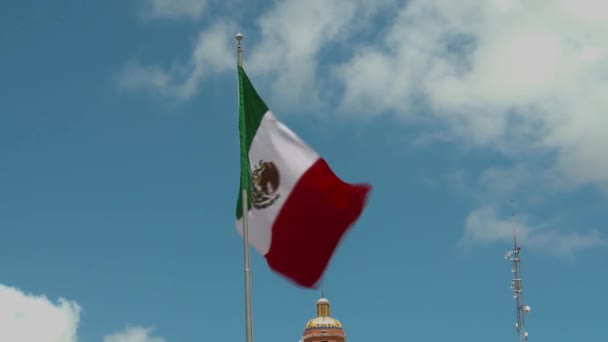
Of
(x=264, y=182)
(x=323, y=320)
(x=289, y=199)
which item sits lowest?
(x=289, y=199)

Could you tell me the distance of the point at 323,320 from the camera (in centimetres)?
8400

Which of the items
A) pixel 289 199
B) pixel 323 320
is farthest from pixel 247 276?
pixel 323 320

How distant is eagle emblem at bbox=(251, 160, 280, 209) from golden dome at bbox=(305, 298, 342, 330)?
198 feet

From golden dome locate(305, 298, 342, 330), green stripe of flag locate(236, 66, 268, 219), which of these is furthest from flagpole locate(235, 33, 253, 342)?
golden dome locate(305, 298, 342, 330)

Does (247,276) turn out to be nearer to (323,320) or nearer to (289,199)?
(289,199)

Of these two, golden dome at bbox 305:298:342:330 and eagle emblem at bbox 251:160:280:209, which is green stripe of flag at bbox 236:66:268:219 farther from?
golden dome at bbox 305:298:342:330

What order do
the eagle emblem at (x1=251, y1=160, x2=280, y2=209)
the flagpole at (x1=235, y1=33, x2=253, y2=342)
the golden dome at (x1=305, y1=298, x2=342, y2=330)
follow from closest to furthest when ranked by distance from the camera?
the flagpole at (x1=235, y1=33, x2=253, y2=342), the eagle emblem at (x1=251, y1=160, x2=280, y2=209), the golden dome at (x1=305, y1=298, x2=342, y2=330)

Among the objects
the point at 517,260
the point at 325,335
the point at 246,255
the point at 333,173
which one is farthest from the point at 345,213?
the point at 325,335

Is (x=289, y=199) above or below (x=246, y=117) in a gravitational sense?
below

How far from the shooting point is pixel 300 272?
78.5ft

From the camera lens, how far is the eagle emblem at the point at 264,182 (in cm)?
2412

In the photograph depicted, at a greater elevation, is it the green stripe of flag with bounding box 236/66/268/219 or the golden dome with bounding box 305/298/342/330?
the golden dome with bounding box 305/298/342/330

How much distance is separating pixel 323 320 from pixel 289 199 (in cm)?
6093

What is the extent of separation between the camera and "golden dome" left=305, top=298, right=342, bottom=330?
83.8 m
